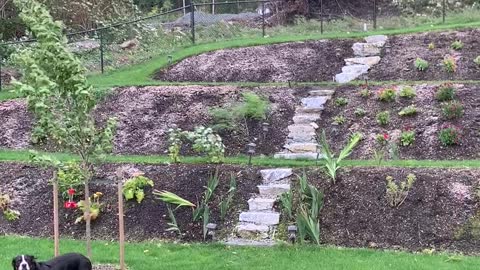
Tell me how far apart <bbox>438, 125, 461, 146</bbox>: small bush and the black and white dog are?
5.99m

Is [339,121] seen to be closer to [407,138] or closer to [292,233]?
[407,138]

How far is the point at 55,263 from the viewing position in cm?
600

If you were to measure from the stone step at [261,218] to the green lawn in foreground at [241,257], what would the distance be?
54 cm

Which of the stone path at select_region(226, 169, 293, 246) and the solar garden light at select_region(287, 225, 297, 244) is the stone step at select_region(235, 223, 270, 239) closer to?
the stone path at select_region(226, 169, 293, 246)

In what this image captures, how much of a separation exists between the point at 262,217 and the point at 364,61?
719 centimetres

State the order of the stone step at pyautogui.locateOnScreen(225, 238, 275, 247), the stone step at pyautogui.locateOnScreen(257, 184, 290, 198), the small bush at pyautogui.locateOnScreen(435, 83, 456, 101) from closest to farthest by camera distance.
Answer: the stone step at pyautogui.locateOnScreen(225, 238, 275, 247), the stone step at pyautogui.locateOnScreen(257, 184, 290, 198), the small bush at pyautogui.locateOnScreen(435, 83, 456, 101)

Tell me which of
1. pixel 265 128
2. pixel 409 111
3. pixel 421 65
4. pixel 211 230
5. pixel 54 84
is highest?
pixel 54 84

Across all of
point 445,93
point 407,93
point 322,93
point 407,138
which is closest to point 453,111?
point 445,93

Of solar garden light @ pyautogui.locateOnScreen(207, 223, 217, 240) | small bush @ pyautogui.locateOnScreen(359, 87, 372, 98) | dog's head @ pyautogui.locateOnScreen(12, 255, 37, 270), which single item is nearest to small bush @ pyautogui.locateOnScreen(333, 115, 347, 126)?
small bush @ pyautogui.locateOnScreen(359, 87, 372, 98)

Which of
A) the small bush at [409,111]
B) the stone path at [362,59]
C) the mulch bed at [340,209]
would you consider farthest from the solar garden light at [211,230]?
the stone path at [362,59]

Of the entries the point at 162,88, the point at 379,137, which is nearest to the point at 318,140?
the point at 379,137

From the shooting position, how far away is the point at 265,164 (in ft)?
30.5

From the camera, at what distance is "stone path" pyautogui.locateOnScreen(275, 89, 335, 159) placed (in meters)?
10.4

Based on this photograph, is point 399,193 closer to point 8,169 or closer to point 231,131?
point 231,131
